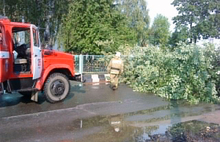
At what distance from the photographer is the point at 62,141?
5.00 metres

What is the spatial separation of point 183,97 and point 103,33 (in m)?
7.75

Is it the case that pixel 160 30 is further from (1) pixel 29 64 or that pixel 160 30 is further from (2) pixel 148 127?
(2) pixel 148 127

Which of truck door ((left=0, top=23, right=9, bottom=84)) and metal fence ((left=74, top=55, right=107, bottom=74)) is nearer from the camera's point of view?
truck door ((left=0, top=23, right=9, bottom=84))

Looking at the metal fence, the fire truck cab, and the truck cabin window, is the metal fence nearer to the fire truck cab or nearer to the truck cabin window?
the fire truck cab

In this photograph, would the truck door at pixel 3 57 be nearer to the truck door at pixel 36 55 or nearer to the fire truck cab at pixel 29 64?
the fire truck cab at pixel 29 64

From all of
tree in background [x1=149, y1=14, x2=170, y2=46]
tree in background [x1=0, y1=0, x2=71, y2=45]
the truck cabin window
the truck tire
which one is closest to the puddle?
the truck tire

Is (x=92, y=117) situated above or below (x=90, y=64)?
below

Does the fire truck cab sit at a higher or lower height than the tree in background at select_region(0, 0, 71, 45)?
lower

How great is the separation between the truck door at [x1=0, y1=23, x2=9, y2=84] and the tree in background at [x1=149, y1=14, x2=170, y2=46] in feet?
155

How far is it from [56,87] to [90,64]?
5.29 metres

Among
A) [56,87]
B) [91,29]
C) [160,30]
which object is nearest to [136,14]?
[160,30]

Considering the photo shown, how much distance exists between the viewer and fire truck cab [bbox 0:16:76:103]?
6.67 m

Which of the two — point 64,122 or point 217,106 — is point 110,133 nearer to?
point 64,122

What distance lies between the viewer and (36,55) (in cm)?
718
